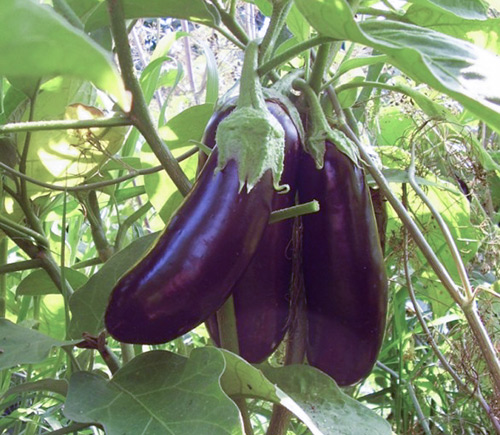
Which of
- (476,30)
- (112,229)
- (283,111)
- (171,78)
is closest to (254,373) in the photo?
(283,111)

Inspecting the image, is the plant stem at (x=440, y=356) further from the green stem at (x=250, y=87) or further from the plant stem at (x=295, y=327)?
the green stem at (x=250, y=87)

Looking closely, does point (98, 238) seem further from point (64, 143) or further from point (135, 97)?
point (135, 97)

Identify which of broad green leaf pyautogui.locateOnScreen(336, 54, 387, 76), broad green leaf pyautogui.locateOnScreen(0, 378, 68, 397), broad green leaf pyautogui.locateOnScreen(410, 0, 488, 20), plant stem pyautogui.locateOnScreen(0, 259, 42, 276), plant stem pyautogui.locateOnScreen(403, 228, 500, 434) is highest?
broad green leaf pyautogui.locateOnScreen(410, 0, 488, 20)

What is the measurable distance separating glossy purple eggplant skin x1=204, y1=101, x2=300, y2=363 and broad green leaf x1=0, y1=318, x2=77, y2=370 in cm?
10

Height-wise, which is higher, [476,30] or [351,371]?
[476,30]

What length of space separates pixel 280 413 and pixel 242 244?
132 millimetres

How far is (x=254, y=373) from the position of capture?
327mm

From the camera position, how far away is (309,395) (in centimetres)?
36

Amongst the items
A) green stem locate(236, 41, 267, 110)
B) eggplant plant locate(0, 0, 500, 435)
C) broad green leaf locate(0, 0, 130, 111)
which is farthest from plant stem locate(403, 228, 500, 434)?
broad green leaf locate(0, 0, 130, 111)

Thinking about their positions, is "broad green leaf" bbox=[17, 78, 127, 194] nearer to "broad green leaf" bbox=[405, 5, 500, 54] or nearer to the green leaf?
the green leaf

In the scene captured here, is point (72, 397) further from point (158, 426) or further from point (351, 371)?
point (351, 371)

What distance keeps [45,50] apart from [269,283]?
0.26 meters

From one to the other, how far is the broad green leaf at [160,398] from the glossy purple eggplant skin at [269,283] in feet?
0.15

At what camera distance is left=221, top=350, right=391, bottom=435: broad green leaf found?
1.07ft
